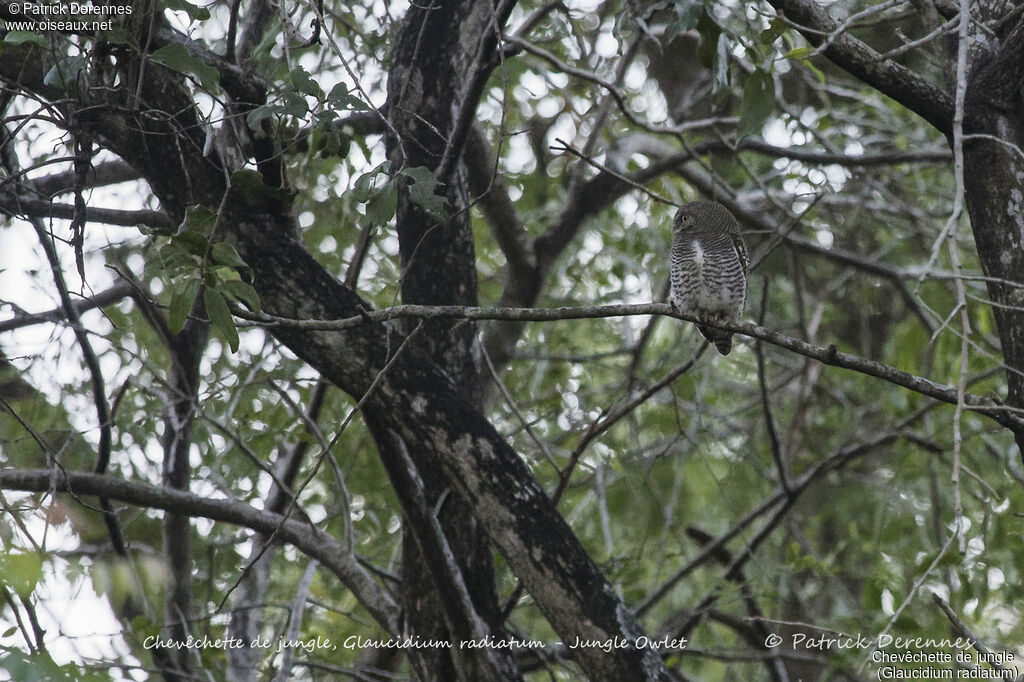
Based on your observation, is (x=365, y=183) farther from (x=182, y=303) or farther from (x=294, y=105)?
(x=182, y=303)

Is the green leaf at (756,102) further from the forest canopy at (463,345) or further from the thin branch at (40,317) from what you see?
the thin branch at (40,317)

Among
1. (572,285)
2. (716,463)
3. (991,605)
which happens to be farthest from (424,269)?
(991,605)

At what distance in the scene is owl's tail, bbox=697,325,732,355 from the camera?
14.5 ft

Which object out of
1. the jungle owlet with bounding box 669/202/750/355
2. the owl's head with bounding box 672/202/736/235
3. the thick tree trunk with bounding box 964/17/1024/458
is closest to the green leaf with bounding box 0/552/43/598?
the thick tree trunk with bounding box 964/17/1024/458

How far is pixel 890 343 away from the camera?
23.3 feet

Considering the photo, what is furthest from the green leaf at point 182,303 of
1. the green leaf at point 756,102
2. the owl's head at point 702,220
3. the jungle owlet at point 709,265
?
the owl's head at point 702,220

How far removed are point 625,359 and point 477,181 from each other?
2.53 metres

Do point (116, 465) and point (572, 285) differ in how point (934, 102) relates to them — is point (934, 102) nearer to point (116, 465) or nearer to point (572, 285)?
point (572, 285)

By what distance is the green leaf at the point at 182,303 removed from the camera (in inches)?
90.3

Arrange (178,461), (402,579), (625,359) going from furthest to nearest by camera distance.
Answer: (625,359) → (178,461) → (402,579)

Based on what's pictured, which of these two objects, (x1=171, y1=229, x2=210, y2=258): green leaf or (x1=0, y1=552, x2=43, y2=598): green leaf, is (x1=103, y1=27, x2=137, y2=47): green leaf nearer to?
(x1=171, y1=229, x2=210, y2=258): green leaf

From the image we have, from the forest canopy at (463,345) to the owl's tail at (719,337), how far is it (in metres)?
0.17

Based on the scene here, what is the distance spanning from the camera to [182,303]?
2.31m

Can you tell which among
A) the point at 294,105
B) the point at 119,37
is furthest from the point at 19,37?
the point at 294,105
